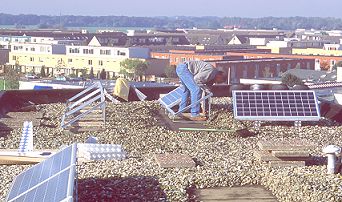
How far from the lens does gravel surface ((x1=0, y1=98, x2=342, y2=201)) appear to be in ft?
20.7

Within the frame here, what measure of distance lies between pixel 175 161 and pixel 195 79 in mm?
4124

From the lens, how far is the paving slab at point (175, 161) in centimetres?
728

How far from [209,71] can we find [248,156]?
3614 mm

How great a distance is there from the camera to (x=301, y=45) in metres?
58.9

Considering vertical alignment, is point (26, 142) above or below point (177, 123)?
above

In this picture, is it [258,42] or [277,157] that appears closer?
[277,157]

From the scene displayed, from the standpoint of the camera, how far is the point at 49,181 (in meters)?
5.70

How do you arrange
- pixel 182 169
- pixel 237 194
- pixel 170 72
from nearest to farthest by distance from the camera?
1. pixel 237 194
2. pixel 182 169
3. pixel 170 72

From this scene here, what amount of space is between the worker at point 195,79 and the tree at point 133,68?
2491 centimetres

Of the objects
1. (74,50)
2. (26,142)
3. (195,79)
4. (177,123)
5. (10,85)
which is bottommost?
(10,85)

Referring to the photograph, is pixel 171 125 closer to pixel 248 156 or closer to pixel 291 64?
pixel 248 156

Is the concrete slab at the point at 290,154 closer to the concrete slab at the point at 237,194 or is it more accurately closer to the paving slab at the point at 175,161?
the concrete slab at the point at 237,194

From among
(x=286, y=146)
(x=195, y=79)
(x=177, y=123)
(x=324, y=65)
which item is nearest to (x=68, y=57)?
(x=324, y=65)

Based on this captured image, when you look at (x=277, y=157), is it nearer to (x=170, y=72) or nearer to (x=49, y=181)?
(x=49, y=181)
